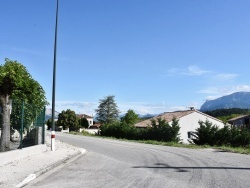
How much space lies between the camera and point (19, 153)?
14.1 meters

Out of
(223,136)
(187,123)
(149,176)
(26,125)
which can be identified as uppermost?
(187,123)

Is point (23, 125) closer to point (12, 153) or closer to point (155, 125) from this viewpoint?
point (12, 153)

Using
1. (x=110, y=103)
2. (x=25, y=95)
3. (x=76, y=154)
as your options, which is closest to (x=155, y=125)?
(x=25, y=95)

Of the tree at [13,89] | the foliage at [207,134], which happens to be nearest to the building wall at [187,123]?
the foliage at [207,134]

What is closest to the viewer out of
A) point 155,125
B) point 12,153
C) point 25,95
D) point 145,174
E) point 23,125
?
point 145,174

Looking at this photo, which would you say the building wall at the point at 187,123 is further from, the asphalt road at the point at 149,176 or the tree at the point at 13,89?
the asphalt road at the point at 149,176

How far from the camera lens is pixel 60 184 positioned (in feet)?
30.6

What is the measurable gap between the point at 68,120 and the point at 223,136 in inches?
2927

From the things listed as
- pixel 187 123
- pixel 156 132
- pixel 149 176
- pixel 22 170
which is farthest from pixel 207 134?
pixel 187 123

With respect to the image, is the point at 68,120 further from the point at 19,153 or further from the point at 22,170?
the point at 22,170

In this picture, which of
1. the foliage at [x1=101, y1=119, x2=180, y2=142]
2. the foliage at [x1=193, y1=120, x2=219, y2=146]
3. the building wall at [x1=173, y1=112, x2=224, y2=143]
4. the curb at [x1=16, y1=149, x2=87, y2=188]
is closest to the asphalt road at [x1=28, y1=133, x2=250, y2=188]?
the curb at [x1=16, y1=149, x2=87, y2=188]

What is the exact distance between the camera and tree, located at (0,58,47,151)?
47.9 ft

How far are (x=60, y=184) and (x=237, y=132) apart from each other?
24.3 m

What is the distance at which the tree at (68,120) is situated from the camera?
332ft
